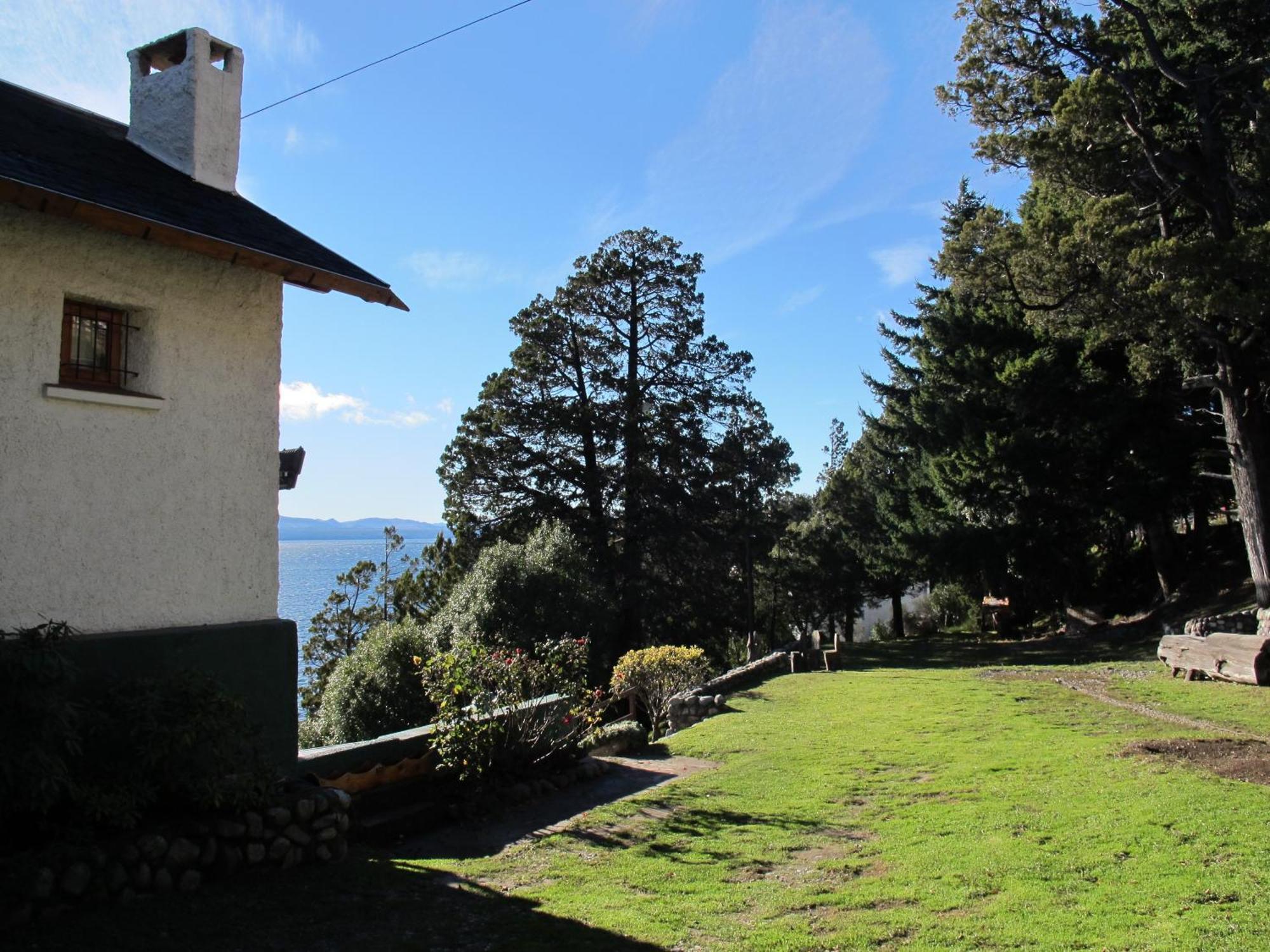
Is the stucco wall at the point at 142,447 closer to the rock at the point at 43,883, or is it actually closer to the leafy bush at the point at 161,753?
the leafy bush at the point at 161,753

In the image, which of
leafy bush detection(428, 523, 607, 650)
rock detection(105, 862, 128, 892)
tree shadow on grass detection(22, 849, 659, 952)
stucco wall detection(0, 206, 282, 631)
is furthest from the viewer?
leafy bush detection(428, 523, 607, 650)

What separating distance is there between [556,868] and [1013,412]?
26.2 metres

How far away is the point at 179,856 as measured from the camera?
5.77 metres

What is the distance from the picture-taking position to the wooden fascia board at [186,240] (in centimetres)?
589

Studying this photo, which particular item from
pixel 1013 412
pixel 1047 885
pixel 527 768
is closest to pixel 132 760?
pixel 527 768

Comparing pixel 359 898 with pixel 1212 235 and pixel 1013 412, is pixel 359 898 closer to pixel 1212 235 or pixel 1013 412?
pixel 1212 235

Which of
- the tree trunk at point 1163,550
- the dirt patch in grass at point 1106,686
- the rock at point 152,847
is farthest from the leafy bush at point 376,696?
the tree trunk at point 1163,550

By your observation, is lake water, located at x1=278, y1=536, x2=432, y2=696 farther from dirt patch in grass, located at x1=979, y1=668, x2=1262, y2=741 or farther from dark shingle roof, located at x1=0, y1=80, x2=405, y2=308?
dirt patch in grass, located at x1=979, y1=668, x2=1262, y2=741

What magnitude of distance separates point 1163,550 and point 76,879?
3028cm

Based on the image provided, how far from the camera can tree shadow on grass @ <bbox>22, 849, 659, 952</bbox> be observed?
4926 mm

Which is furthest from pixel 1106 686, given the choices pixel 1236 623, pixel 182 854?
pixel 182 854

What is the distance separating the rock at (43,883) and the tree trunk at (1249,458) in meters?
22.6

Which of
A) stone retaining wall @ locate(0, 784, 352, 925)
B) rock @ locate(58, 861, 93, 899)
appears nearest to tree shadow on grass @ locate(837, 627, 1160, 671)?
stone retaining wall @ locate(0, 784, 352, 925)

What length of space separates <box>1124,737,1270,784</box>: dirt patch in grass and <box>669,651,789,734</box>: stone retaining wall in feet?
27.8
